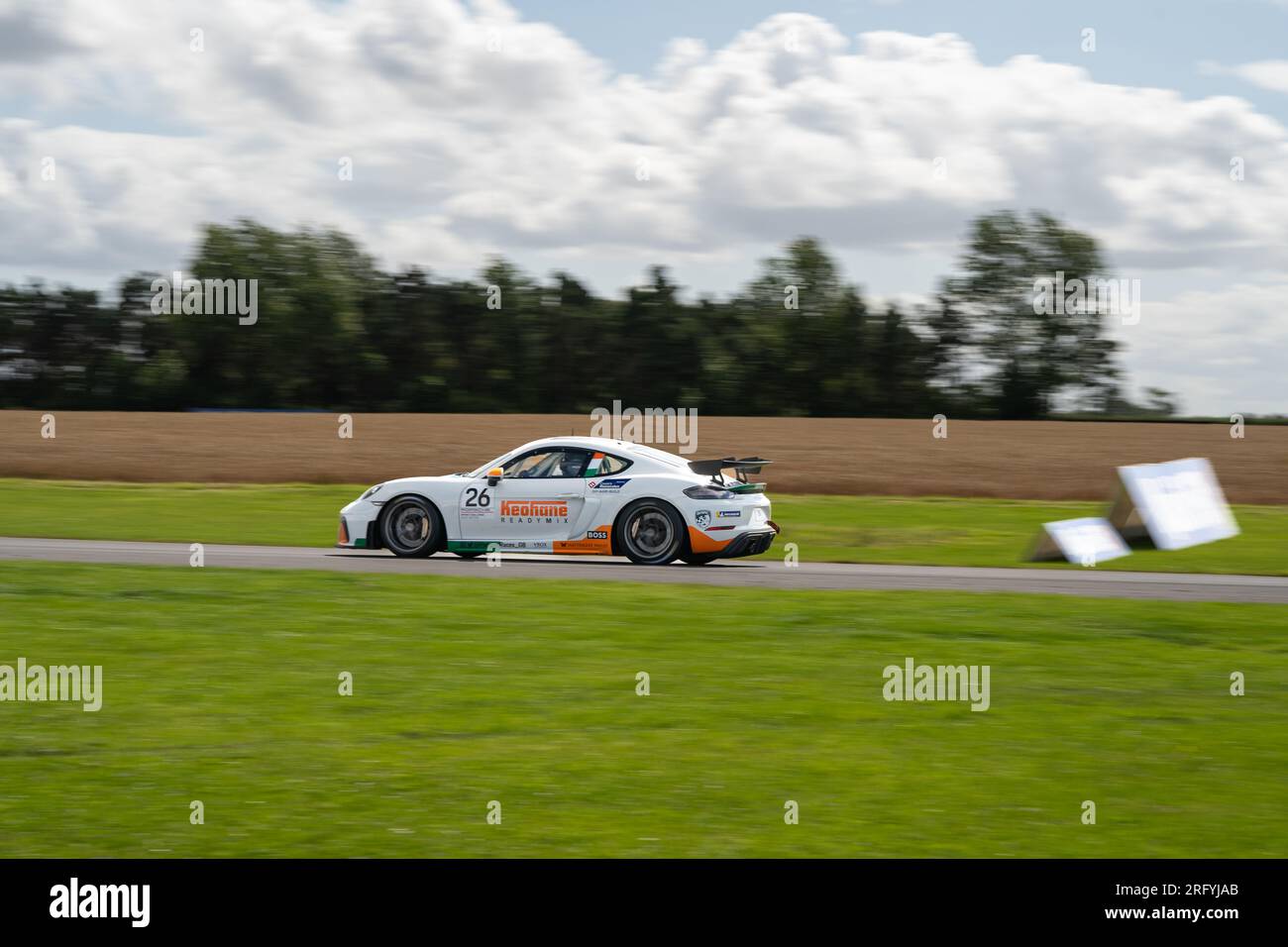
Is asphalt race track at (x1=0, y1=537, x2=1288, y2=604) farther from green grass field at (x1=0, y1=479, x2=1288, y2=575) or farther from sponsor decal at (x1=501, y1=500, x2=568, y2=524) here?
green grass field at (x1=0, y1=479, x2=1288, y2=575)

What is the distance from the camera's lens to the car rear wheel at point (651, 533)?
50.7 ft

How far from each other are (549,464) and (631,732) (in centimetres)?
904

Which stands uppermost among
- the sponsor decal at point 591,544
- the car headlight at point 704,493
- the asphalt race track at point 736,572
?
the car headlight at point 704,493

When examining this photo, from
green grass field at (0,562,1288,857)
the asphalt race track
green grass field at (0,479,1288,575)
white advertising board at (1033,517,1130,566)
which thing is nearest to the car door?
the asphalt race track

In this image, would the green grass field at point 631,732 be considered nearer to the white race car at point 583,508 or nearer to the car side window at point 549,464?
the white race car at point 583,508

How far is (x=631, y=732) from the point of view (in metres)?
6.93

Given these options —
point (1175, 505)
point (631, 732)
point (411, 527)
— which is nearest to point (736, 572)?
point (411, 527)

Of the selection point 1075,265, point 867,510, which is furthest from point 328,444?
point 1075,265

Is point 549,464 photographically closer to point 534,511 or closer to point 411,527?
point 534,511

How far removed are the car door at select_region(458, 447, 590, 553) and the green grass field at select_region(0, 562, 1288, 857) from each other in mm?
3953

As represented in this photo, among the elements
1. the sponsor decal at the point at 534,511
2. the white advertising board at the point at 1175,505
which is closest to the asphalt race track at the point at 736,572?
the sponsor decal at the point at 534,511

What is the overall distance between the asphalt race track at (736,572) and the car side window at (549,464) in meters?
1.00

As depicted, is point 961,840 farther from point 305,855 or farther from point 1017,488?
point 1017,488

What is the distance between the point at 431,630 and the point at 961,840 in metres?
5.58
